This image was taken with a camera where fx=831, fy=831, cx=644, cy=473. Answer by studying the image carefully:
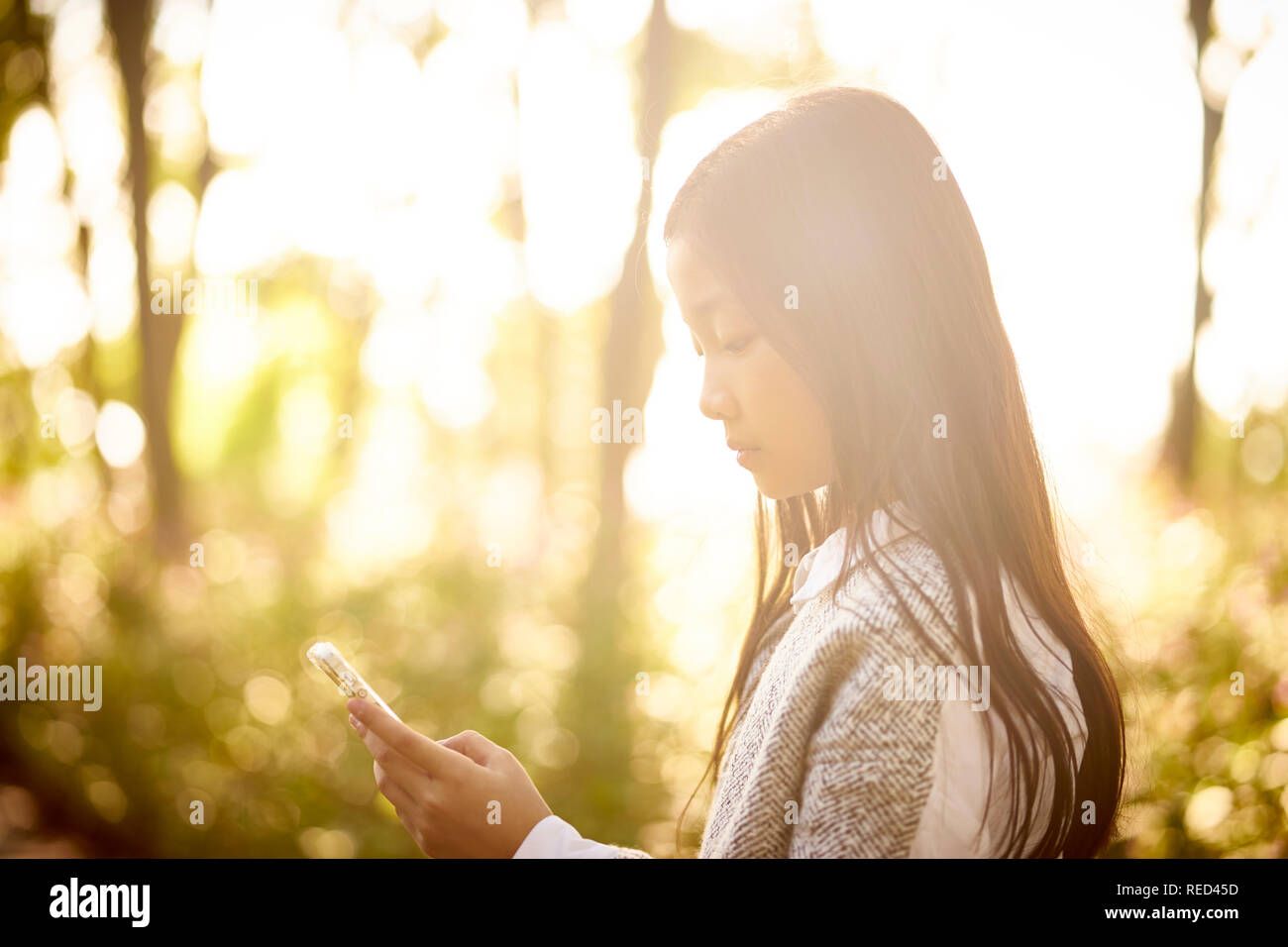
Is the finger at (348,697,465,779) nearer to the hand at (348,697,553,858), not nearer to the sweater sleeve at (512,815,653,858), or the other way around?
the hand at (348,697,553,858)

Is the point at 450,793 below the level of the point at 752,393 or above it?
below

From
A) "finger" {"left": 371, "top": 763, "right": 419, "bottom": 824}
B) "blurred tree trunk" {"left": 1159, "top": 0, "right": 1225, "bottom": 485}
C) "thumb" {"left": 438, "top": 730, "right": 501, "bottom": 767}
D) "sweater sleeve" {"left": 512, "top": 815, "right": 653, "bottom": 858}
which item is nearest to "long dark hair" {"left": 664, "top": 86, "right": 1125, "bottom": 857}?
"sweater sleeve" {"left": 512, "top": 815, "right": 653, "bottom": 858}

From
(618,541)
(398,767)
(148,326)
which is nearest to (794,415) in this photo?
(398,767)

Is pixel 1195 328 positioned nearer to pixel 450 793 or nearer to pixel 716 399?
pixel 716 399

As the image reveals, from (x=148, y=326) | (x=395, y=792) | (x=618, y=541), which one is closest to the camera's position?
(x=395, y=792)

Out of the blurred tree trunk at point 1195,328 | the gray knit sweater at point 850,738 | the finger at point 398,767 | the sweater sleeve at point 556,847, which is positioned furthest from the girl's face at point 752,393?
the blurred tree trunk at point 1195,328

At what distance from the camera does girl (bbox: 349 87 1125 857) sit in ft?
3.11

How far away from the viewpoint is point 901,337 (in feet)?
3.53

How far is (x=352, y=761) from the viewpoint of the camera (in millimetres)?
2871

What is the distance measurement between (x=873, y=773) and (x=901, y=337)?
0.54 metres

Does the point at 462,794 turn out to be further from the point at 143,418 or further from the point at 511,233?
the point at 143,418

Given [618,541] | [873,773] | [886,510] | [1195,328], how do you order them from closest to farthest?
1. [873,773]
2. [886,510]
3. [618,541]
4. [1195,328]

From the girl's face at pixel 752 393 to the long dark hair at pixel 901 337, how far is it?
0.02 m

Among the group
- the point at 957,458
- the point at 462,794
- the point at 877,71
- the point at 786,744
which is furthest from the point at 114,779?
the point at 877,71
